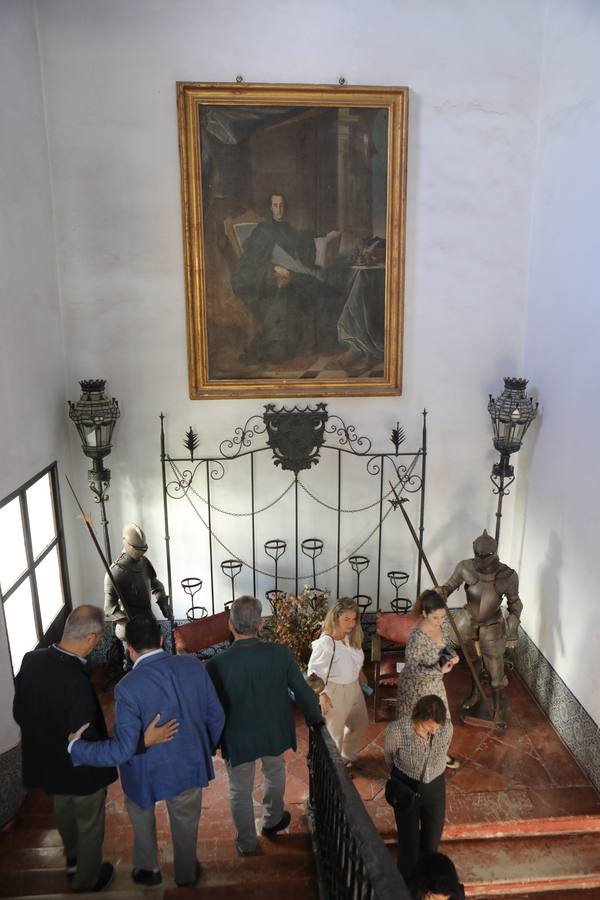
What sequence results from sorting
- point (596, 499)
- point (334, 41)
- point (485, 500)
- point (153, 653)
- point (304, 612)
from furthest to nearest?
1. point (485, 500)
2. point (304, 612)
3. point (334, 41)
4. point (596, 499)
5. point (153, 653)

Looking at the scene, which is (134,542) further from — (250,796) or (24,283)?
(250,796)

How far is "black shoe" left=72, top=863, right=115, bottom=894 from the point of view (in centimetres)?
312

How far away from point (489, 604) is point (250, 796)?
242 centimetres

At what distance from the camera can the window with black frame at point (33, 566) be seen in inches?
170

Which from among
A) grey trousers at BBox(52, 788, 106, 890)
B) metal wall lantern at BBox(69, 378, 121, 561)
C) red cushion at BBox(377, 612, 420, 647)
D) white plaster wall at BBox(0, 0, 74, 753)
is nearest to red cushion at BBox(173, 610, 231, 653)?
red cushion at BBox(377, 612, 420, 647)

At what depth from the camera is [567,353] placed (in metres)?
4.88

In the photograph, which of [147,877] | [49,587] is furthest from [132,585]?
[147,877]

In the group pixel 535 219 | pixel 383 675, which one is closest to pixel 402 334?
pixel 535 219

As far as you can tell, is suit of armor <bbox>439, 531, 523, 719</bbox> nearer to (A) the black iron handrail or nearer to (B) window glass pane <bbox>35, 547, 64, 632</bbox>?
(A) the black iron handrail

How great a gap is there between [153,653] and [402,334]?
355 cm

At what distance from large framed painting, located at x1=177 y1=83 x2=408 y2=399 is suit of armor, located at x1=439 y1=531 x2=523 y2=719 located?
60.2 inches

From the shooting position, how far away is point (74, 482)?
18.3 ft

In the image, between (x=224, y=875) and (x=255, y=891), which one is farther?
(x=224, y=875)

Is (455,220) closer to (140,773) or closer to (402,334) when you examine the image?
(402,334)
